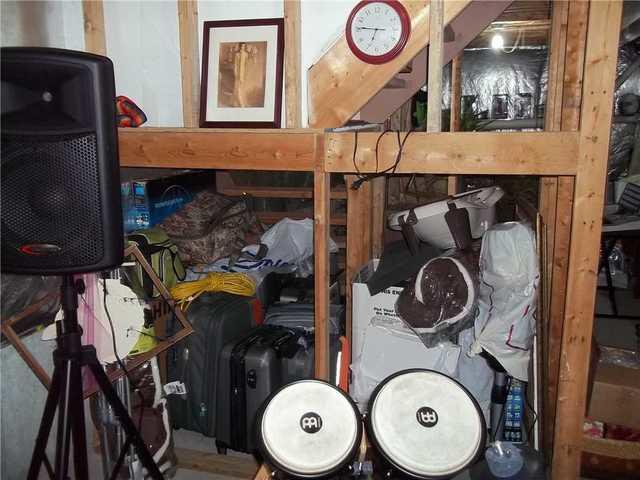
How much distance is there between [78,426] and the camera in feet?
5.07

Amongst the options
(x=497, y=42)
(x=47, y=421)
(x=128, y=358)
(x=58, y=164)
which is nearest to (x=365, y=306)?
(x=128, y=358)

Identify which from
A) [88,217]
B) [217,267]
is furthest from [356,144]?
[217,267]

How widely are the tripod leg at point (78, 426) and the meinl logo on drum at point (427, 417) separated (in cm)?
99

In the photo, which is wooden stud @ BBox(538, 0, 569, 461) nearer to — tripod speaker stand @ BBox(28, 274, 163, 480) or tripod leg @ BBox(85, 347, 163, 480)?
tripod leg @ BBox(85, 347, 163, 480)

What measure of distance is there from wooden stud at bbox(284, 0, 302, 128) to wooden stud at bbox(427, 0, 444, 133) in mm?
560

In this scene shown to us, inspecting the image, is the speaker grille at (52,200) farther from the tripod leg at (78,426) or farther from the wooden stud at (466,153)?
the wooden stud at (466,153)

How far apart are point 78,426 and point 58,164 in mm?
779

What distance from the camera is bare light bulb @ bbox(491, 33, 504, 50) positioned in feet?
15.7

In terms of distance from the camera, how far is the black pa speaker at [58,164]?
1.38 metres

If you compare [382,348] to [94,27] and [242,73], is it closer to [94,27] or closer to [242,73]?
[242,73]

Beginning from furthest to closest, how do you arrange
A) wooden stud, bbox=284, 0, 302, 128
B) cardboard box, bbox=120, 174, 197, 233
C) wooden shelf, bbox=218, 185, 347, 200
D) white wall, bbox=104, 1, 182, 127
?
1. wooden shelf, bbox=218, 185, 347, 200
2. cardboard box, bbox=120, 174, 197, 233
3. white wall, bbox=104, 1, 182, 127
4. wooden stud, bbox=284, 0, 302, 128

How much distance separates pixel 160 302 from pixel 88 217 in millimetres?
1003

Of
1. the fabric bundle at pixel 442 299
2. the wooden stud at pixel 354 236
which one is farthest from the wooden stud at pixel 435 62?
the wooden stud at pixel 354 236

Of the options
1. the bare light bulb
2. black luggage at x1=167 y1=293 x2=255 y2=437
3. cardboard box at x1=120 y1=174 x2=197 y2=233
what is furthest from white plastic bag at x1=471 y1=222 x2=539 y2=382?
the bare light bulb
